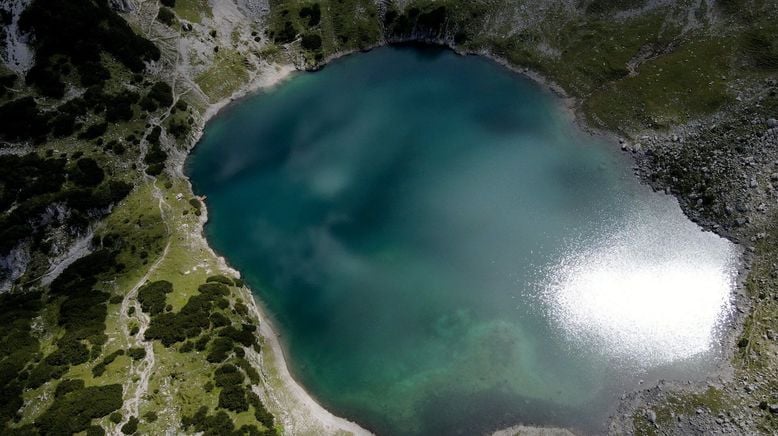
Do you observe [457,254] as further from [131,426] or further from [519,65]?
[519,65]

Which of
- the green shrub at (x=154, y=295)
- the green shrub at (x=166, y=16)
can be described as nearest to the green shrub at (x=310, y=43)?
the green shrub at (x=166, y=16)

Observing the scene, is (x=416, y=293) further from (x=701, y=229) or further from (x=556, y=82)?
(x=556, y=82)

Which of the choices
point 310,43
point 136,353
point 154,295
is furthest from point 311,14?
point 136,353

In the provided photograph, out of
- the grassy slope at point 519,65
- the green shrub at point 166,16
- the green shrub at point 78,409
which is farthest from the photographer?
the green shrub at point 166,16

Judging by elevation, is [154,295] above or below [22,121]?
below

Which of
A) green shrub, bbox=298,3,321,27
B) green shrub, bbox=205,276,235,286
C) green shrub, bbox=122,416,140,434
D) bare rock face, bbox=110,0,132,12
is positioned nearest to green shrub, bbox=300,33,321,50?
green shrub, bbox=298,3,321,27

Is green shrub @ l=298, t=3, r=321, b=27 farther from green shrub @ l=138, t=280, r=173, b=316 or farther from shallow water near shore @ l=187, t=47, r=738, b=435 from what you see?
green shrub @ l=138, t=280, r=173, b=316

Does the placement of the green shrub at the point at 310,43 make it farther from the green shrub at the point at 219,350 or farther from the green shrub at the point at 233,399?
the green shrub at the point at 233,399
